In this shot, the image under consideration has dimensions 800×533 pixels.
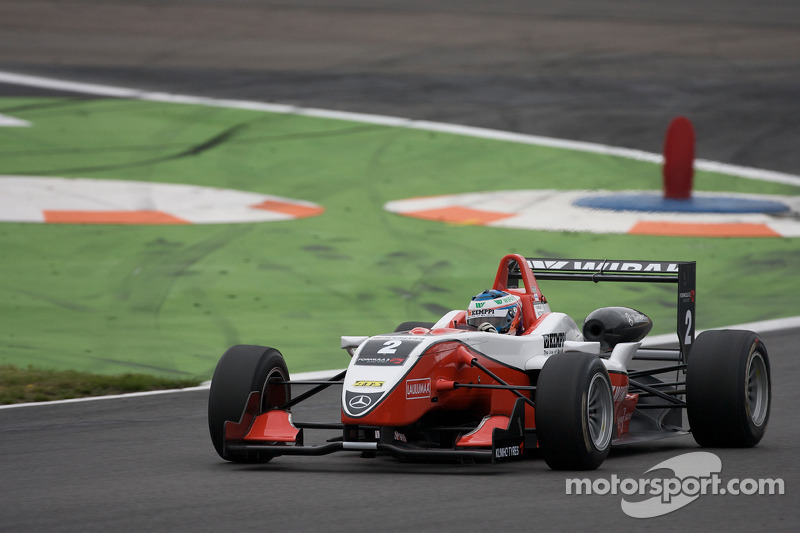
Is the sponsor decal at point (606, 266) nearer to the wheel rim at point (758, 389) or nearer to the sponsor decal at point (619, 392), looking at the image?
the wheel rim at point (758, 389)

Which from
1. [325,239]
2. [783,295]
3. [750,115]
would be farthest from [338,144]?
[783,295]

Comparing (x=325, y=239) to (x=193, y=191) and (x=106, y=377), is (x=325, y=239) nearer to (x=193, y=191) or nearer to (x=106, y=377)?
(x=193, y=191)

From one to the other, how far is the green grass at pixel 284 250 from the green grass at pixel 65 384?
0.54 metres

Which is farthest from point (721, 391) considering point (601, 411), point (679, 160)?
point (679, 160)

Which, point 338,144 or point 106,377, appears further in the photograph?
point 338,144

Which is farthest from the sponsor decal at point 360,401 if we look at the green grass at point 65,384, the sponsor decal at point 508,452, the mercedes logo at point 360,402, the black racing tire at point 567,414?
the green grass at point 65,384

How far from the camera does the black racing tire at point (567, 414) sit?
25.3 feet

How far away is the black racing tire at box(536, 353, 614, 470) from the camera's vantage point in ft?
25.3

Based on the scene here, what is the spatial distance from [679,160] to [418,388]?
1271cm

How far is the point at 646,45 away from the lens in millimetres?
30188

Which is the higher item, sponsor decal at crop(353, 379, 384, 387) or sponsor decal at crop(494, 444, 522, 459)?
sponsor decal at crop(353, 379, 384, 387)

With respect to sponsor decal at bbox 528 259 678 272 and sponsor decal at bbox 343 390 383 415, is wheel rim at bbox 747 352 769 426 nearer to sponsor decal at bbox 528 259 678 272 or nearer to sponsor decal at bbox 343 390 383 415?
sponsor decal at bbox 528 259 678 272

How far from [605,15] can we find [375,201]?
49.0 ft

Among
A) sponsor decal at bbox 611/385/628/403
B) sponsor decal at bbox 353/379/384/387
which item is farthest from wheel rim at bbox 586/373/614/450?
sponsor decal at bbox 353/379/384/387
